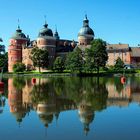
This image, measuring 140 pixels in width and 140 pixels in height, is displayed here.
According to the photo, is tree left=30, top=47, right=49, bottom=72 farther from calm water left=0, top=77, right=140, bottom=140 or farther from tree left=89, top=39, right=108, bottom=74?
calm water left=0, top=77, right=140, bottom=140

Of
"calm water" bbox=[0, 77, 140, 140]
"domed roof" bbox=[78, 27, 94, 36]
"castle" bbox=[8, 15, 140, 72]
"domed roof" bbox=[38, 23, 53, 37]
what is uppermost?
"domed roof" bbox=[78, 27, 94, 36]

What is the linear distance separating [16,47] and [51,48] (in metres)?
13.3

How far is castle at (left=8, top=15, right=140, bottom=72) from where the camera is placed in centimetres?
10088

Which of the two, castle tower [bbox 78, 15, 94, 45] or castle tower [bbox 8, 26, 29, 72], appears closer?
castle tower [bbox 8, 26, 29, 72]

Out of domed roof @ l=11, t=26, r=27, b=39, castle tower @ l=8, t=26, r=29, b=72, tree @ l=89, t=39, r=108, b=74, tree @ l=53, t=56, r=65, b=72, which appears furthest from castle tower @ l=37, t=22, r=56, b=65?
tree @ l=89, t=39, r=108, b=74

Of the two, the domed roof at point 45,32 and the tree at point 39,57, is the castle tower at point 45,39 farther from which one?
the tree at point 39,57

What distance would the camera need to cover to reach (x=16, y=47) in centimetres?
10888

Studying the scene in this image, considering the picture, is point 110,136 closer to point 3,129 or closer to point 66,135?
point 66,135

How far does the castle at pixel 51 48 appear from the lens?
101 metres

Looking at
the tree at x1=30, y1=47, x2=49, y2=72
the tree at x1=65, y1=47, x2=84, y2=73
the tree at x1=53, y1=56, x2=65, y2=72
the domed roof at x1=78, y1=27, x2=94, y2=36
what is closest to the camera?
the tree at x1=65, y1=47, x2=84, y2=73

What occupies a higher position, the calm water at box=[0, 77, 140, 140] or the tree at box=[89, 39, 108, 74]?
the tree at box=[89, 39, 108, 74]

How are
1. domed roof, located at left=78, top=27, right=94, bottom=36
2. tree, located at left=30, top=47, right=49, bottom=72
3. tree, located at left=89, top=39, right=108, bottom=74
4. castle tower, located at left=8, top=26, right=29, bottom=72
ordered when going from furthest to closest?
domed roof, located at left=78, top=27, right=94, bottom=36, castle tower, located at left=8, top=26, right=29, bottom=72, tree, located at left=30, top=47, right=49, bottom=72, tree, located at left=89, top=39, right=108, bottom=74

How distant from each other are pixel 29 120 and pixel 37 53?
2946 inches

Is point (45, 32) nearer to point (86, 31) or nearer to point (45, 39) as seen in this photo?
point (45, 39)
